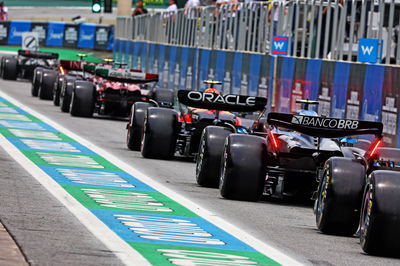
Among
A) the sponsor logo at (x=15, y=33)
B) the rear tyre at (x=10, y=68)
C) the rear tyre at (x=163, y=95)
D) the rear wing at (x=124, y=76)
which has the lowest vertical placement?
the rear tyre at (x=10, y=68)

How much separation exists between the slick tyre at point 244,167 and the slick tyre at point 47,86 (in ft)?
61.3

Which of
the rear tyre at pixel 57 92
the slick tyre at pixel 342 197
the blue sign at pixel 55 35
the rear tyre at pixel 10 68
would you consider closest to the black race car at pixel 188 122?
the slick tyre at pixel 342 197

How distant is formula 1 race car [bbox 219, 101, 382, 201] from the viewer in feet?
40.6

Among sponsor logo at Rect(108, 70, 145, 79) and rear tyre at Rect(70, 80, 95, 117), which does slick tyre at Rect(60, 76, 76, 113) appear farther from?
Answer: sponsor logo at Rect(108, 70, 145, 79)

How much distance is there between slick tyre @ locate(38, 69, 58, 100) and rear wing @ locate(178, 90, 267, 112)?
50.8 ft

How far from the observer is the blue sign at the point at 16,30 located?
5872cm

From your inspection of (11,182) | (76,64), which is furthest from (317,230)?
(76,64)

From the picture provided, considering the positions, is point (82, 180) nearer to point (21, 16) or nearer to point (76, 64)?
point (76, 64)

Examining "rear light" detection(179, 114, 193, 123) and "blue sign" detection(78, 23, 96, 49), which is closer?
"rear light" detection(179, 114, 193, 123)

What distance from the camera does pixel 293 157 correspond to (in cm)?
1288

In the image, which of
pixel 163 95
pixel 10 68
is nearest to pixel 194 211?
pixel 163 95

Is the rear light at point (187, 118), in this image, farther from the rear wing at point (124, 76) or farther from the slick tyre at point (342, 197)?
the slick tyre at point (342, 197)

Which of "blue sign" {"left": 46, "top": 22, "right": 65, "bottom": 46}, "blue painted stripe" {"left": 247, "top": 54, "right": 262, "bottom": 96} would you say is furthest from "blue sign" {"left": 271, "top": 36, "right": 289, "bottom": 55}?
"blue sign" {"left": 46, "top": 22, "right": 65, "bottom": 46}

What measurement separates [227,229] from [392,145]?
7.14 metres
